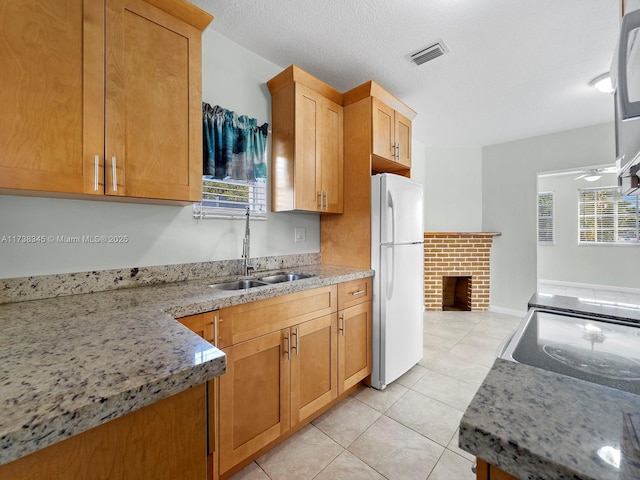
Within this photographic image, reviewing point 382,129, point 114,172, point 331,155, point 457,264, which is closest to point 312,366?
point 114,172

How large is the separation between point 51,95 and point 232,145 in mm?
974

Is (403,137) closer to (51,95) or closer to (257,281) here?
(257,281)

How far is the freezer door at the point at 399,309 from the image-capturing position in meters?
2.20

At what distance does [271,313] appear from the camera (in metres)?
1.52

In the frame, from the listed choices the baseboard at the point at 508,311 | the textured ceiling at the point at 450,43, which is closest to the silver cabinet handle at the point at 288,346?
the textured ceiling at the point at 450,43

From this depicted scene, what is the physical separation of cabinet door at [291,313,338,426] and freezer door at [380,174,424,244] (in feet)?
A: 2.62

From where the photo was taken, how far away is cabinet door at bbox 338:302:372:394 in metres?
1.97

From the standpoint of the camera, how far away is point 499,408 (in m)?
0.48

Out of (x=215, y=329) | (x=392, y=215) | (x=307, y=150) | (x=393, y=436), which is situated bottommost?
(x=393, y=436)

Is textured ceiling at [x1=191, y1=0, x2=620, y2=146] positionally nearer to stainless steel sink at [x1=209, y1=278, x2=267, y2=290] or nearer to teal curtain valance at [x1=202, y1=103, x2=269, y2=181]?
teal curtain valance at [x1=202, y1=103, x2=269, y2=181]

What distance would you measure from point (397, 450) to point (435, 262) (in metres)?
3.13

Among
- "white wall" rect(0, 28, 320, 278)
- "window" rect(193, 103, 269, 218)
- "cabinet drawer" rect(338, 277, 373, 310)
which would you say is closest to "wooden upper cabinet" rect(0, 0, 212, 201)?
"white wall" rect(0, 28, 320, 278)

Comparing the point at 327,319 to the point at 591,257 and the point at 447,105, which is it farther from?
the point at 591,257

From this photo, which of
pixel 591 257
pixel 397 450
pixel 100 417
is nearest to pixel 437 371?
pixel 397 450
